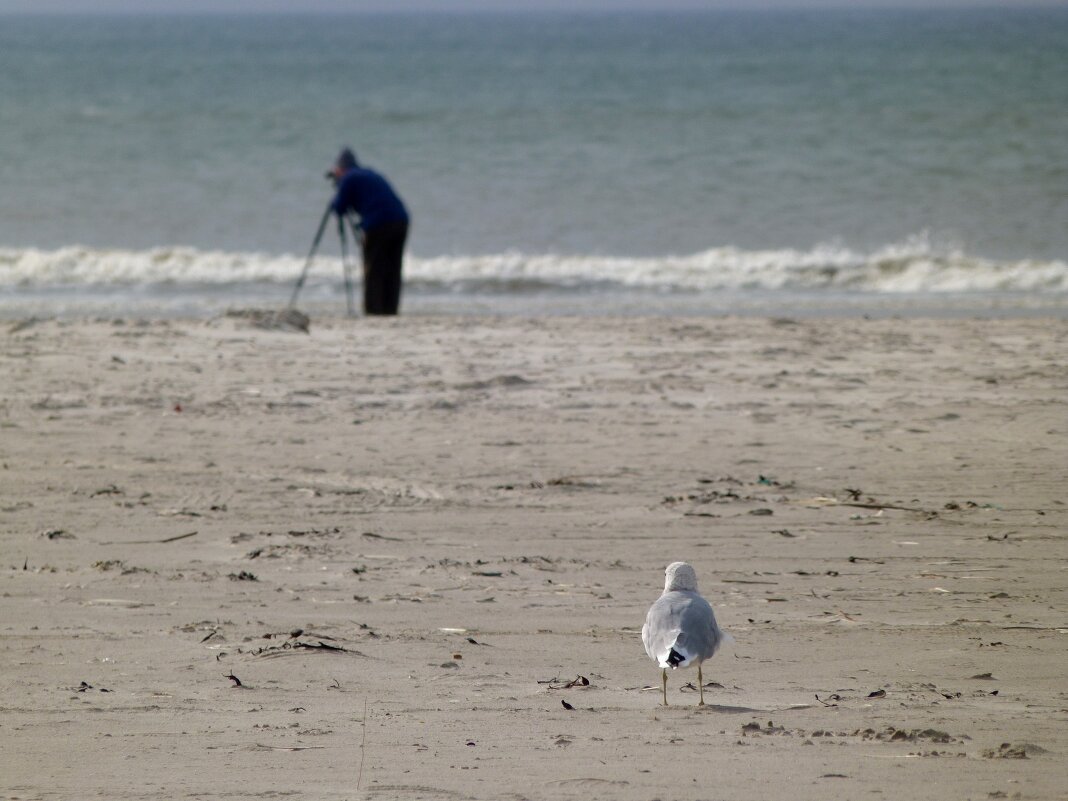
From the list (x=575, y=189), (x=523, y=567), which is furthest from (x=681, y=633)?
(x=575, y=189)

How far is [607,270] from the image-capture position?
1541cm

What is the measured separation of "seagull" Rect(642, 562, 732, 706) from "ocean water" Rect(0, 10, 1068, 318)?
9434 mm

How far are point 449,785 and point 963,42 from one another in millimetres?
62584

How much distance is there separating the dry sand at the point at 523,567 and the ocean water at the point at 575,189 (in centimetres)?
550

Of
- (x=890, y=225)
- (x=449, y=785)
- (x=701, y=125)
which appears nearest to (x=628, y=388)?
(x=449, y=785)

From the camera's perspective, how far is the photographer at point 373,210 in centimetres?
1093

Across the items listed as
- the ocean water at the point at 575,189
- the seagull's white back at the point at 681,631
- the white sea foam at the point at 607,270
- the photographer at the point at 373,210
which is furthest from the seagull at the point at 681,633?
the white sea foam at the point at 607,270

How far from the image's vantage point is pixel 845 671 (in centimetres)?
385

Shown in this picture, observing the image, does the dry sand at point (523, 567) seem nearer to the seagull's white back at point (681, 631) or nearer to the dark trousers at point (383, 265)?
the seagull's white back at point (681, 631)

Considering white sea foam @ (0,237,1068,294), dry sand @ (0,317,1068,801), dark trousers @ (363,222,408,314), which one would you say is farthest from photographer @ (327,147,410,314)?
white sea foam @ (0,237,1068,294)

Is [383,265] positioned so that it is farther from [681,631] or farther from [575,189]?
[575,189]

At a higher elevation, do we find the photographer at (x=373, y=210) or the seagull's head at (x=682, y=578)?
the photographer at (x=373, y=210)

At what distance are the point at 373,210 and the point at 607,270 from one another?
16.4 ft

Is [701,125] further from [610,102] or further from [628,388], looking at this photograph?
[628,388]
